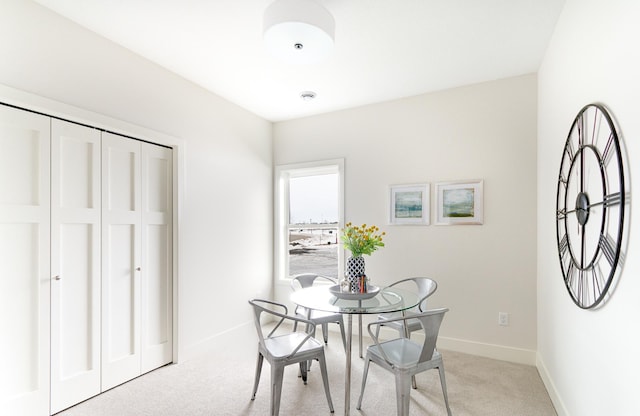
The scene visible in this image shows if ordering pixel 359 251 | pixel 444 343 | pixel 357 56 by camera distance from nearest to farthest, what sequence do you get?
pixel 359 251, pixel 357 56, pixel 444 343

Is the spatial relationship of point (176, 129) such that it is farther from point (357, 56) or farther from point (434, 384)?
point (434, 384)

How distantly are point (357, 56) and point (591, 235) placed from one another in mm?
2091

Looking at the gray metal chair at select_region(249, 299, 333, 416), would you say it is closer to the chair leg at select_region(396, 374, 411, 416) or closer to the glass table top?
the glass table top

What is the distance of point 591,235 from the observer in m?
1.65

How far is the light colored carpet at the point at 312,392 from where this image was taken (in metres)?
2.36

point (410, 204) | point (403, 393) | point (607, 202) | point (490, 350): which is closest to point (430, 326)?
point (403, 393)

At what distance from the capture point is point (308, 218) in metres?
4.46

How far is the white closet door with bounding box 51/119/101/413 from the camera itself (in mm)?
2326

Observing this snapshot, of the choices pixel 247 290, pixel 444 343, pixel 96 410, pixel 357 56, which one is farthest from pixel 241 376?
pixel 357 56

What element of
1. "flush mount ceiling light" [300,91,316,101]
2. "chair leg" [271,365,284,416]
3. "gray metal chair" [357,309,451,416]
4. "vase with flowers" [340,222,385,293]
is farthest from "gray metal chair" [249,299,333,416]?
"flush mount ceiling light" [300,91,316,101]

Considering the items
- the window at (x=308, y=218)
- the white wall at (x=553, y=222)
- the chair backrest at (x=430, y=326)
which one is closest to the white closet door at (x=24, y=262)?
the chair backrest at (x=430, y=326)

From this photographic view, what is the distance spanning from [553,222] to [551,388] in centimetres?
123

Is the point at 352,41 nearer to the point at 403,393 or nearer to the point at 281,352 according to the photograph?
the point at 281,352

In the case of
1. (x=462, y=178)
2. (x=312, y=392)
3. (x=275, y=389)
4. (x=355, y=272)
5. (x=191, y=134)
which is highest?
(x=191, y=134)
